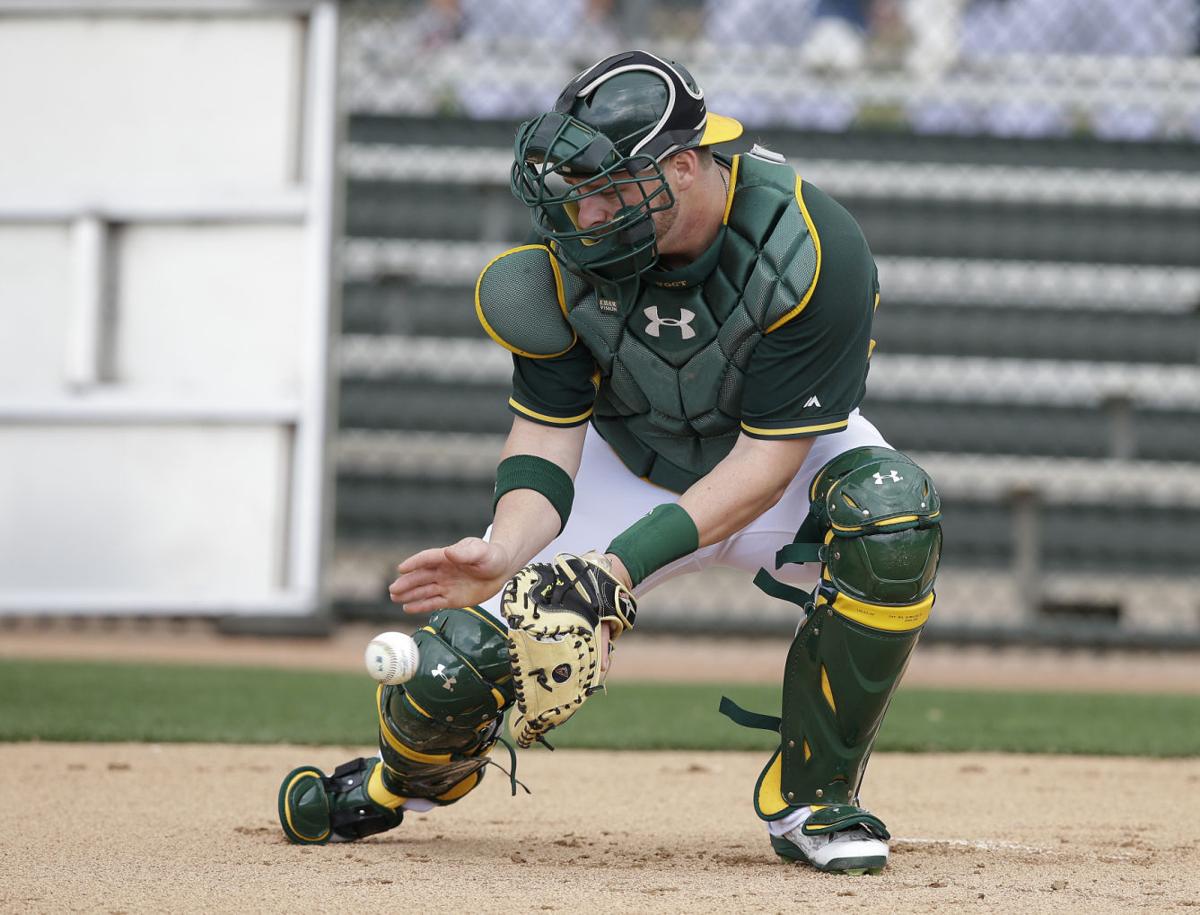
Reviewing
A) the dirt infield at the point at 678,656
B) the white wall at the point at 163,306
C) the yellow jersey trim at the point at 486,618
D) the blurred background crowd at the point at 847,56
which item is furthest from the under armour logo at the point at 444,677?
the blurred background crowd at the point at 847,56

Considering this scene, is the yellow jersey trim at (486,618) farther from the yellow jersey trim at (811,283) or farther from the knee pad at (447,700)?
the yellow jersey trim at (811,283)

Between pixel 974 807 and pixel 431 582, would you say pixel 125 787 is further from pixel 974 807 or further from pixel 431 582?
pixel 974 807

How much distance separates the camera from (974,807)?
410cm

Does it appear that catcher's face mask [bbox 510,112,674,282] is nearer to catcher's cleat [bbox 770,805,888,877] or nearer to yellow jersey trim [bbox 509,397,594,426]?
yellow jersey trim [bbox 509,397,594,426]

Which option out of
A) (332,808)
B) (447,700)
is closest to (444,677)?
(447,700)

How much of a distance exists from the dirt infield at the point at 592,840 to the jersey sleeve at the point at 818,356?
858 millimetres

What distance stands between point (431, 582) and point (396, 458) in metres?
6.16

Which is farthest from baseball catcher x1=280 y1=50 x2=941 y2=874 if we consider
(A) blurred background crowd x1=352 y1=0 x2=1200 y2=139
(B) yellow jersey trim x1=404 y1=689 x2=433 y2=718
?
(A) blurred background crowd x1=352 y1=0 x2=1200 y2=139

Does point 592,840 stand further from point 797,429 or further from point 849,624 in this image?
point 797,429

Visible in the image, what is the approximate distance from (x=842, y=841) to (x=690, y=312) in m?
1.06

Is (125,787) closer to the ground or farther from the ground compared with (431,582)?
closer to the ground

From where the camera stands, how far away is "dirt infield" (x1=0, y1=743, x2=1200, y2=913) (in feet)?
9.12

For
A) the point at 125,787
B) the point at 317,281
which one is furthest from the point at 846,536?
the point at 317,281

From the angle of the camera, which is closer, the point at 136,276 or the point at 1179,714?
the point at 1179,714
